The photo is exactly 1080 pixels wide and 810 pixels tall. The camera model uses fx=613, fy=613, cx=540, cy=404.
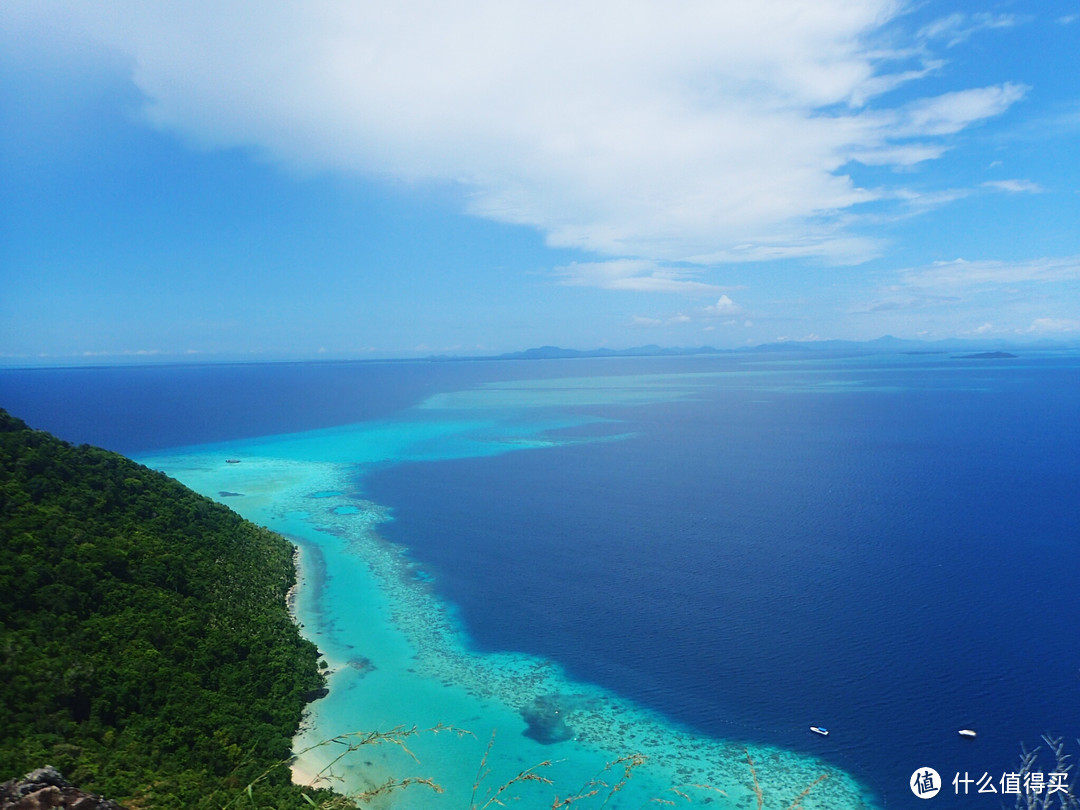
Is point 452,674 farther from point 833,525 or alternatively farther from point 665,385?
point 665,385

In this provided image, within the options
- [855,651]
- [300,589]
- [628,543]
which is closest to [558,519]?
[628,543]

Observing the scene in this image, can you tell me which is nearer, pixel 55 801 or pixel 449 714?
pixel 55 801

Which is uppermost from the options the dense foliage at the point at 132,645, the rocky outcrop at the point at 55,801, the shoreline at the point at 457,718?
the rocky outcrop at the point at 55,801

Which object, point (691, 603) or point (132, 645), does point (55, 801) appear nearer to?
point (132, 645)

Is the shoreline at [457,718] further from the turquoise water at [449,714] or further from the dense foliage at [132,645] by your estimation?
the dense foliage at [132,645]

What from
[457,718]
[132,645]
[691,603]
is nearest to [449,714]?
[457,718]

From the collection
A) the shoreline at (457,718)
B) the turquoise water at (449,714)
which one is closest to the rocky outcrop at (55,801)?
the turquoise water at (449,714)

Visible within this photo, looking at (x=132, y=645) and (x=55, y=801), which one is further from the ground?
(x=55, y=801)
